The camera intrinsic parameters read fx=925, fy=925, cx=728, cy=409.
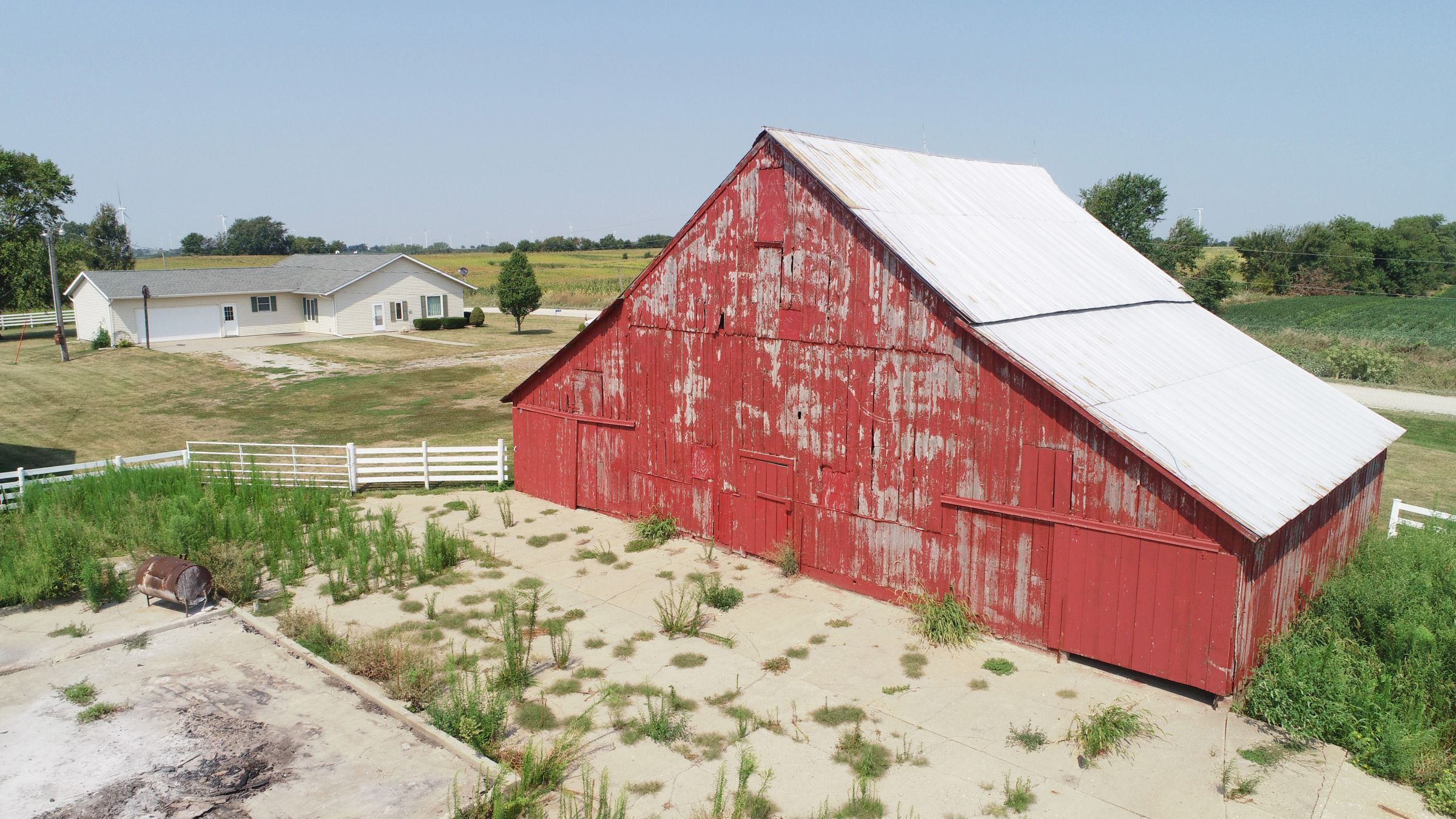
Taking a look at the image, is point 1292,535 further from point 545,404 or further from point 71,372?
point 71,372

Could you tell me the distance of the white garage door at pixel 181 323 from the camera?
50.2 metres

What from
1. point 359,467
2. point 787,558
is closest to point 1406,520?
point 787,558

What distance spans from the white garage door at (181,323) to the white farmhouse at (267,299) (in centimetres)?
3

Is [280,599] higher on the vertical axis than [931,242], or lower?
lower

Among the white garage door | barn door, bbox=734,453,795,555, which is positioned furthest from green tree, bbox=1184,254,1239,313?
the white garage door

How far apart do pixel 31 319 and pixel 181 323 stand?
50.8 feet

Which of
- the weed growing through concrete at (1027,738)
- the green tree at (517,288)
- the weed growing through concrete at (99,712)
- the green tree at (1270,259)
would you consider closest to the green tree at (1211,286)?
the green tree at (1270,259)

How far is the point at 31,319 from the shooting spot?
58375 mm

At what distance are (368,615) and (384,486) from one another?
884 centimetres

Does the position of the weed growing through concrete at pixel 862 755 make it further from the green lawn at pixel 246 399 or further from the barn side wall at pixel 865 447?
the green lawn at pixel 246 399

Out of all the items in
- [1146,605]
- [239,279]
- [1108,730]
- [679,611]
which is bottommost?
[1108,730]

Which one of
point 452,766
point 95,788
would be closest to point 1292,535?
point 452,766

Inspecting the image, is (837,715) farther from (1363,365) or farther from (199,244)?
(199,244)

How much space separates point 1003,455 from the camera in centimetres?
1313
